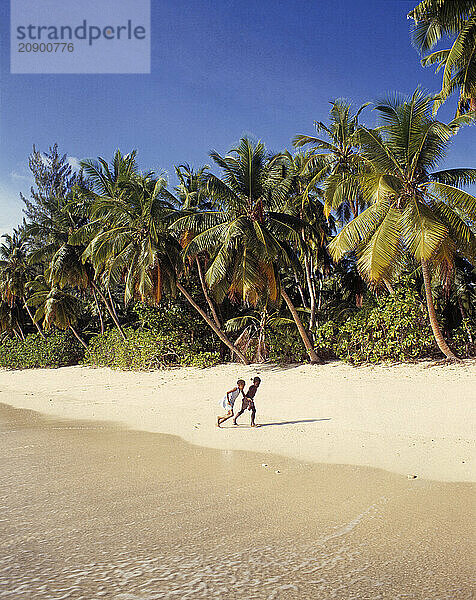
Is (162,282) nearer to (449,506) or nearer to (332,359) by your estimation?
(332,359)

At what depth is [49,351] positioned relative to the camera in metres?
28.2

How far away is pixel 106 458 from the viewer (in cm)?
835

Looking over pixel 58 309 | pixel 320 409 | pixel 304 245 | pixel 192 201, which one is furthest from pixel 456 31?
pixel 58 309

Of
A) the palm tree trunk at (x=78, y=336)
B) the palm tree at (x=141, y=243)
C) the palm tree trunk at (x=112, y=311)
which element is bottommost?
the palm tree trunk at (x=78, y=336)

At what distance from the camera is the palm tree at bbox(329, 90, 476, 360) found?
13.2m

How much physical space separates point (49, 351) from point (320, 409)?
811 inches

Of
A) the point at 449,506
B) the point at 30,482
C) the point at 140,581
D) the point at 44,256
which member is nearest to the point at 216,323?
the point at 44,256

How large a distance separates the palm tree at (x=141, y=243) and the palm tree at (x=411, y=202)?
7483mm

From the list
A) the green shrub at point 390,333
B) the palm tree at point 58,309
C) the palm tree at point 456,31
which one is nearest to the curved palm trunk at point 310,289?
the green shrub at point 390,333

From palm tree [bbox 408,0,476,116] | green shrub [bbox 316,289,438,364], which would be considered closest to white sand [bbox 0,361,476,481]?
green shrub [bbox 316,289,438,364]

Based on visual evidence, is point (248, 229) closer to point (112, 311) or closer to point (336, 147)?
point (336, 147)

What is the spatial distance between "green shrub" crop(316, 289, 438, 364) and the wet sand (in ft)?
29.3

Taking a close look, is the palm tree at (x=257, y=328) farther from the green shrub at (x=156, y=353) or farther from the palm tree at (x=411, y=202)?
the palm tree at (x=411, y=202)

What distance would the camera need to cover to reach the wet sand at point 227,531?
3.91 meters
